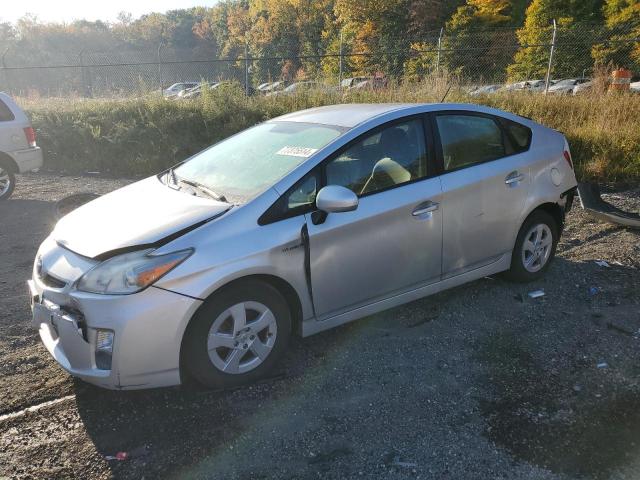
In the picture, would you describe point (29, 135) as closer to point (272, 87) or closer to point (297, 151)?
point (272, 87)

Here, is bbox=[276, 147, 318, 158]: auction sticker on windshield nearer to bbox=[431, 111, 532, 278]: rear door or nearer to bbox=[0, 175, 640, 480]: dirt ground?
bbox=[431, 111, 532, 278]: rear door

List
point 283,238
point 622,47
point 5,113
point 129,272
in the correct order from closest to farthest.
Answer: point 129,272
point 283,238
point 5,113
point 622,47

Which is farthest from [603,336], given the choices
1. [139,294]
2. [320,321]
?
[139,294]

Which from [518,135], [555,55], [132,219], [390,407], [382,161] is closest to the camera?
[390,407]

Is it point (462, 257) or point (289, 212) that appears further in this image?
point (462, 257)

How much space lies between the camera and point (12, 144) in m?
8.59

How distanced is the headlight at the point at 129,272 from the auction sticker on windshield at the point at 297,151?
1.05 metres

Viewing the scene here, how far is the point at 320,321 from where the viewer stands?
3.43 metres

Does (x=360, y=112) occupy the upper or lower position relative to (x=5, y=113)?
upper

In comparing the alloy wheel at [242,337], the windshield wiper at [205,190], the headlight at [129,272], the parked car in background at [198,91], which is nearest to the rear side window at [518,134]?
the windshield wiper at [205,190]

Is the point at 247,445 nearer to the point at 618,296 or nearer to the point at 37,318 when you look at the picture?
the point at 37,318

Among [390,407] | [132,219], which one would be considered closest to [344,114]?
[132,219]

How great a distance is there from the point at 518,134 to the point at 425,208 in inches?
53.8

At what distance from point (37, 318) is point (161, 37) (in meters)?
81.9
